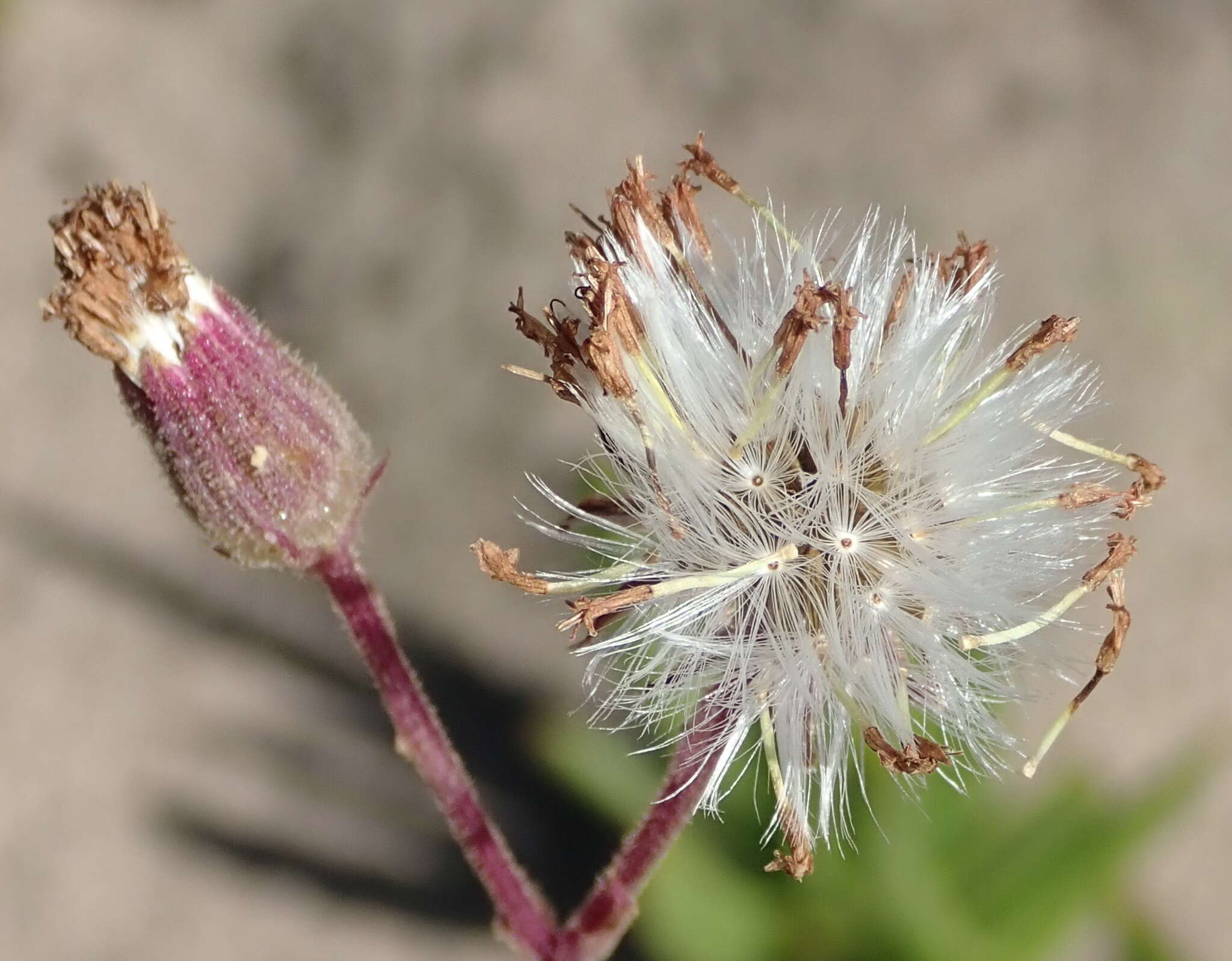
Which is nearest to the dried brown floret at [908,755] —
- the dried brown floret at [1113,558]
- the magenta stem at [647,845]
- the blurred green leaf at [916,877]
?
the magenta stem at [647,845]

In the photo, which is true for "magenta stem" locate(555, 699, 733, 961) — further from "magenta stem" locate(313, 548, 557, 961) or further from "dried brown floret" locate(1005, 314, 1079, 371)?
"dried brown floret" locate(1005, 314, 1079, 371)

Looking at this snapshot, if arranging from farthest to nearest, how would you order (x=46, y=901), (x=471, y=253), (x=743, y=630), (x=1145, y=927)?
(x=471, y=253) → (x=46, y=901) → (x=1145, y=927) → (x=743, y=630)

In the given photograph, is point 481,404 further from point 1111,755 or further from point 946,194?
point 1111,755

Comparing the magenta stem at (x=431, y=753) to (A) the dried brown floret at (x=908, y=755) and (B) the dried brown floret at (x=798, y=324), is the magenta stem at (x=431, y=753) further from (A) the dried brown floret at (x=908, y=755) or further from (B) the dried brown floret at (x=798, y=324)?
(B) the dried brown floret at (x=798, y=324)

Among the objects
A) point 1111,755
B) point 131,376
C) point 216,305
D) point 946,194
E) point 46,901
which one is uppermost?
point 946,194

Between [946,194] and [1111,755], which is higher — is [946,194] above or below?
above

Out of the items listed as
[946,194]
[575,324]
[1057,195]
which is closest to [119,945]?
[575,324]
